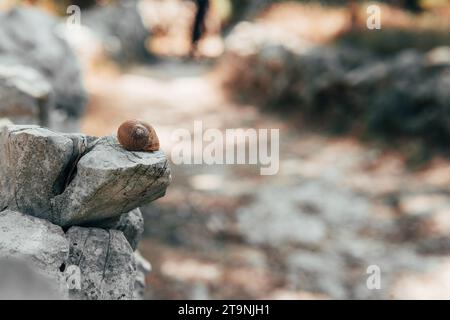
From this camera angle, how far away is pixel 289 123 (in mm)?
13141

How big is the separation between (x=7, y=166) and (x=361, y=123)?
9.47m

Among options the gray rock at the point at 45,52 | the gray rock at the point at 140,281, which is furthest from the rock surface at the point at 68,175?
the gray rock at the point at 45,52

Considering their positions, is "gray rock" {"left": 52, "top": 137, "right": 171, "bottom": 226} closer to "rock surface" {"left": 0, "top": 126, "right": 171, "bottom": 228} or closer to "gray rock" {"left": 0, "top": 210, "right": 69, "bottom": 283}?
"rock surface" {"left": 0, "top": 126, "right": 171, "bottom": 228}

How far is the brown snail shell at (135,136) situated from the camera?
11.9 feet

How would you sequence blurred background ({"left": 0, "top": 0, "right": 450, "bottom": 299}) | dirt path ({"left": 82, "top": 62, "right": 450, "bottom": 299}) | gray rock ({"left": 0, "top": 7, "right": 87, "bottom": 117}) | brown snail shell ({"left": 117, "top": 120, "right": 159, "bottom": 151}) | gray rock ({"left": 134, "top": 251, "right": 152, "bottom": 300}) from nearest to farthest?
brown snail shell ({"left": 117, "top": 120, "right": 159, "bottom": 151}) → gray rock ({"left": 134, "top": 251, "right": 152, "bottom": 300}) → dirt path ({"left": 82, "top": 62, "right": 450, "bottom": 299}) → blurred background ({"left": 0, "top": 0, "right": 450, "bottom": 299}) → gray rock ({"left": 0, "top": 7, "right": 87, "bottom": 117})

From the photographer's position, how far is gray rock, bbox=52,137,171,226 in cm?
352

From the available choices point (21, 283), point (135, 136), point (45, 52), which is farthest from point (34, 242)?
point (45, 52)

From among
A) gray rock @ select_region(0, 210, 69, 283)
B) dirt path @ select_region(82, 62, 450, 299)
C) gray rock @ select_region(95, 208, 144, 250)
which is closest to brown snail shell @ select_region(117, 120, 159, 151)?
gray rock @ select_region(95, 208, 144, 250)

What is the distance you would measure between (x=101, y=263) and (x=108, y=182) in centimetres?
57

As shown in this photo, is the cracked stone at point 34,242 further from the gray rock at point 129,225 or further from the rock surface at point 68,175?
the gray rock at point 129,225

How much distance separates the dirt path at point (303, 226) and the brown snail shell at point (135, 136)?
3.34m

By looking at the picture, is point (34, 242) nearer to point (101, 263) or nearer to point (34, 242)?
point (34, 242)

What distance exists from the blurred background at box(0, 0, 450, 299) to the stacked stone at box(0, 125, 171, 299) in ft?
10.3

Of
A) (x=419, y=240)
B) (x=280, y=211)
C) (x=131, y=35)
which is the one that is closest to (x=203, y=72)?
(x=131, y=35)
